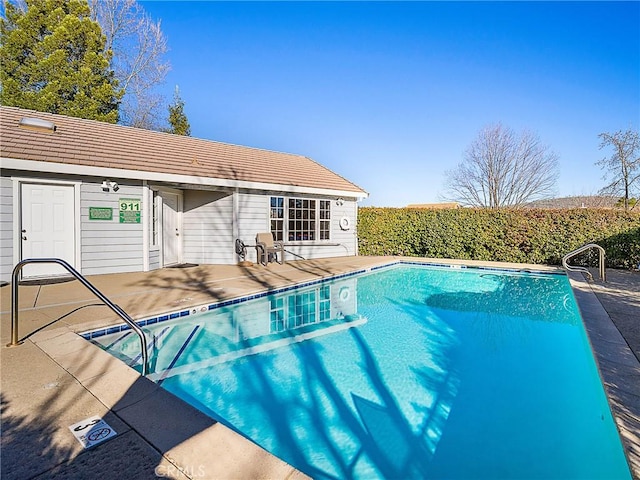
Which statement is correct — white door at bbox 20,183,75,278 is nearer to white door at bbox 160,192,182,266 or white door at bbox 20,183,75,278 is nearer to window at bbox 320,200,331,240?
white door at bbox 160,192,182,266

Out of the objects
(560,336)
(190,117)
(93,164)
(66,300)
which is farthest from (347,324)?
(190,117)

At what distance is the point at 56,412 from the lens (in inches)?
96.6

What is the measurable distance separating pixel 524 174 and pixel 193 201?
19.8 metres

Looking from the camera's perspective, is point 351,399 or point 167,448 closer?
point 167,448

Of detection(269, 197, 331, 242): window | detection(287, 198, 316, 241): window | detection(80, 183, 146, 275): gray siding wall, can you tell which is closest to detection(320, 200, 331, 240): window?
detection(269, 197, 331, 242): window

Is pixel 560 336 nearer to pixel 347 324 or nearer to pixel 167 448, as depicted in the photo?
pixel 347 324

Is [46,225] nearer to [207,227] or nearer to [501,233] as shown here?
[207,227]

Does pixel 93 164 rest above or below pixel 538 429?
above

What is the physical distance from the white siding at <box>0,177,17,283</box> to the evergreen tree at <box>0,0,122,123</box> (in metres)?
10.9

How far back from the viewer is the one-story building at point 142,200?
7680mm

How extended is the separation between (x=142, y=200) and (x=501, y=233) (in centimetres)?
1148

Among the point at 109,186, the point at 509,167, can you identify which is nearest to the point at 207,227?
the point at 109,186

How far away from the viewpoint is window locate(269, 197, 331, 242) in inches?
472

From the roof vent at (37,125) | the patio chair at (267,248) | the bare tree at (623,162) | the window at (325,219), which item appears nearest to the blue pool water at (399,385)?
the patio chair at (267,248)
